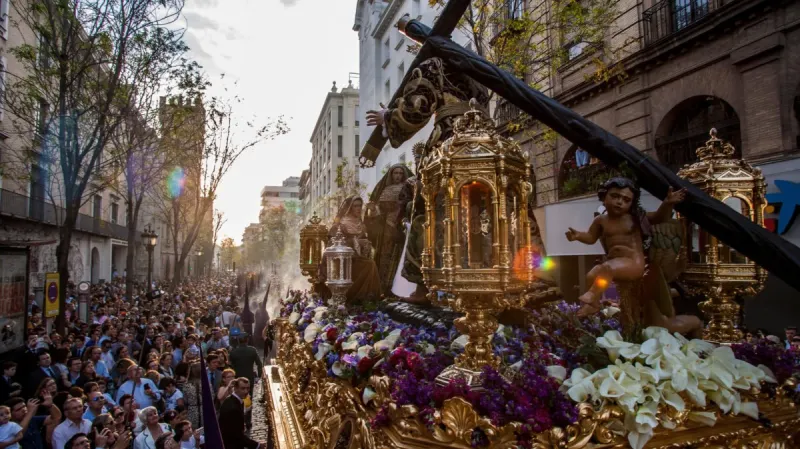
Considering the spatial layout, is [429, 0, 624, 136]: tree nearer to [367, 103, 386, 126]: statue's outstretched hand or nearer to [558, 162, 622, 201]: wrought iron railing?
[558, 162, 622, 201]: wrought iron railing

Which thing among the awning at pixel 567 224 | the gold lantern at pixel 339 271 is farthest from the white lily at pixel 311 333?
the awning at pixel 567 224

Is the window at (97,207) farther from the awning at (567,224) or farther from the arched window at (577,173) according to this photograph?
the awning at (567,224)

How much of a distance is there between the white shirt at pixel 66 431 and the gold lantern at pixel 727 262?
259 inches

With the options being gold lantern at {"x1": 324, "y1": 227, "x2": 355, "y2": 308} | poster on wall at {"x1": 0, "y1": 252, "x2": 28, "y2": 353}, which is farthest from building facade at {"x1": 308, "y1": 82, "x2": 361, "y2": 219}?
gold lantern at {"x1": 324, "y1": 227, "x2": 355, "y2": 308}

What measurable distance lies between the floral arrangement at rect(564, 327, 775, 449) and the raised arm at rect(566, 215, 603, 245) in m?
0.88

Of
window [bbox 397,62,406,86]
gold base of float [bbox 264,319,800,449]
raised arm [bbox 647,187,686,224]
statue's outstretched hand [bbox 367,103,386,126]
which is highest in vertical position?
window [bbox 397,62,406,86]

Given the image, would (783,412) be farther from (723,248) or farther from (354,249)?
(354,249)

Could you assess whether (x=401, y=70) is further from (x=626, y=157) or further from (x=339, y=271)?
(x=626, y=157)

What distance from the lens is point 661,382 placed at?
3057mm

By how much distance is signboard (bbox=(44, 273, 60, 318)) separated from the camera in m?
10.8

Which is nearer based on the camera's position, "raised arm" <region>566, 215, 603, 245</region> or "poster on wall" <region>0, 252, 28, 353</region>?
"raised arm" <region>566, 215, 603, 245</region>

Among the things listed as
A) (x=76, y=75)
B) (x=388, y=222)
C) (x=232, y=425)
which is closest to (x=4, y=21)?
(x=76, y=75)

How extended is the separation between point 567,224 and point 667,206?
1156 cm

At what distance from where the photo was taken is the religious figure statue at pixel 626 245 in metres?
3.94
